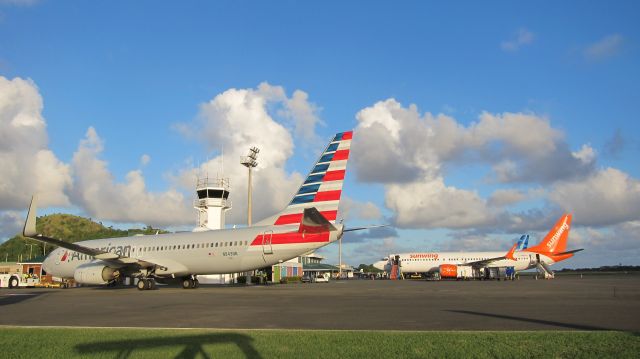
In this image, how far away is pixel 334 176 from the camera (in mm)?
29281

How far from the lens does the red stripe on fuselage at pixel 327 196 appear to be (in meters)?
28.9

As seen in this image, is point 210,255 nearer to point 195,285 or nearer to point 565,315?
point 195,285

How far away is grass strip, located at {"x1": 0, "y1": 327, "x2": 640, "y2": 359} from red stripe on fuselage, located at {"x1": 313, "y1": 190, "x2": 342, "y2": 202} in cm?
1890

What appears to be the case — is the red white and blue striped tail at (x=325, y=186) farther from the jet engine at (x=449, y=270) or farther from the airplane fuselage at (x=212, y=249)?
the jet engine at (x=449, y=270)

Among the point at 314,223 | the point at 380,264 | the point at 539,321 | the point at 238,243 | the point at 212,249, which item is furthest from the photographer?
the point at 380,264

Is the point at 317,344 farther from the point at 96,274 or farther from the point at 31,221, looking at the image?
the point at 96,274

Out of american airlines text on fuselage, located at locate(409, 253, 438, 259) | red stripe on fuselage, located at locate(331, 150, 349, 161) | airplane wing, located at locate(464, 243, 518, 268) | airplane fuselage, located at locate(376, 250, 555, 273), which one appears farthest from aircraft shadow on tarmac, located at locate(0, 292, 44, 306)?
american airlines text on fuselage, located at locate(409, 253, 438, 259)

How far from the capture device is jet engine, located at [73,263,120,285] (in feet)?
112

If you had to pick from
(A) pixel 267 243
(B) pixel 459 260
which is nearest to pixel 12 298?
(A) pixel 267 243

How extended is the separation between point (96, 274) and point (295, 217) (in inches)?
627

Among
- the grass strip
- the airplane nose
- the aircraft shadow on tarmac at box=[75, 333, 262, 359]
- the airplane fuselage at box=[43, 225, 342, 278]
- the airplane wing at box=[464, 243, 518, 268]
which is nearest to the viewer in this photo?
the grass strip

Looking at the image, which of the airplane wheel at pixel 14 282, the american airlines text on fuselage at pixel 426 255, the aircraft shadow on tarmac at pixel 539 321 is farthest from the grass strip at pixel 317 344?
the american airlines text on fuselage at pixel 426 255

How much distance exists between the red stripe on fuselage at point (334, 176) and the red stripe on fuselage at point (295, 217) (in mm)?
2023

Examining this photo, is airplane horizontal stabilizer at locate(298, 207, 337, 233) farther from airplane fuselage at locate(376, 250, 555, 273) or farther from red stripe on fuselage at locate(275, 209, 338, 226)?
airplane fuselage at locate(376, 250, 555, 273)
